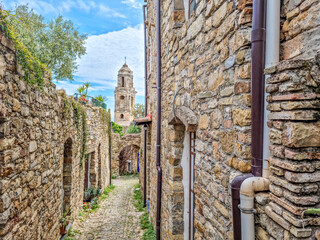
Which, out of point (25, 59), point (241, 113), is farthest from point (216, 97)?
point (25, 59)

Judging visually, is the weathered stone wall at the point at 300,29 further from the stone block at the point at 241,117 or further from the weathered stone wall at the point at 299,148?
the stone block at the point at 241,117

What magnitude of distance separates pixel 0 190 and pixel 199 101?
→ 2.26 metres

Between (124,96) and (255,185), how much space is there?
93.6 ft

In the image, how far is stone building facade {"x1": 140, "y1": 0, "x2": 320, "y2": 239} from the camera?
1141 mm

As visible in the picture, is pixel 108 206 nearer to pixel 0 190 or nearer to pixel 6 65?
pixel 0 190

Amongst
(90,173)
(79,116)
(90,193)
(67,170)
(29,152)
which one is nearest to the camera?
(29,152)

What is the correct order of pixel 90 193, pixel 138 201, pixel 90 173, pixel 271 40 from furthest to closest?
pixel 90 173
pixel 138 201
pixel 90 193
pixel 271 40

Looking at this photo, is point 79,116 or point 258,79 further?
point 79,116

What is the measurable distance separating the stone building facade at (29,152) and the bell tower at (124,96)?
909 inches

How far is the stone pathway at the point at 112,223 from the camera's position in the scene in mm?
5957

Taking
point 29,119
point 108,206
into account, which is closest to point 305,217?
point 29,119

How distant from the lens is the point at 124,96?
29203 mm

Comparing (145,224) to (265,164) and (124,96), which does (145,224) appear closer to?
(265,164)

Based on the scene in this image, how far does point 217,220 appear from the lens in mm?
1984
